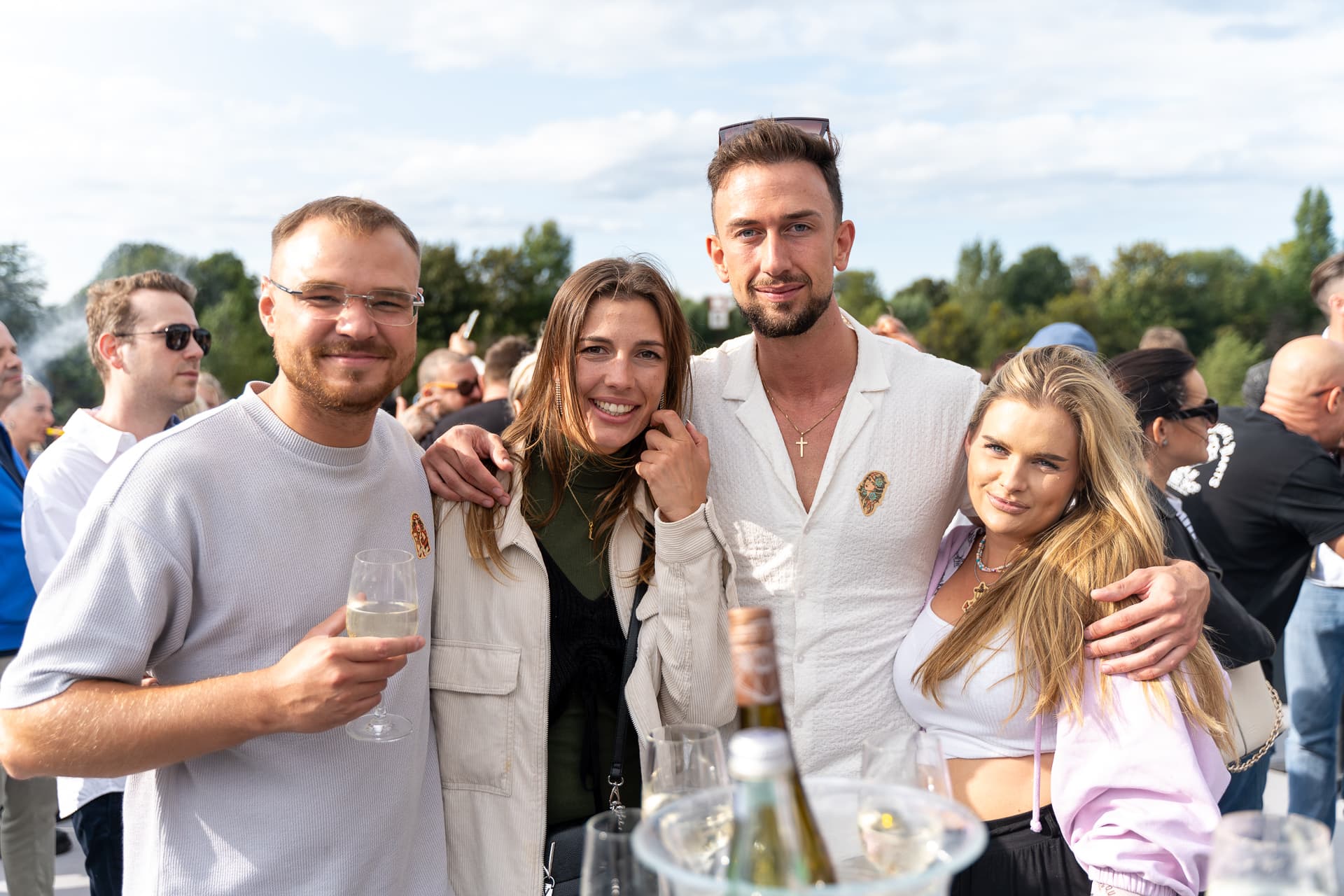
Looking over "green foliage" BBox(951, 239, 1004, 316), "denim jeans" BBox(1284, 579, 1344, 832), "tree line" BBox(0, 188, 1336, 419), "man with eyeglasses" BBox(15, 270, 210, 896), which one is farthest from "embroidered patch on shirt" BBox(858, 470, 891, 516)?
"green foliage" BBox(951, 239, 1004, 316)

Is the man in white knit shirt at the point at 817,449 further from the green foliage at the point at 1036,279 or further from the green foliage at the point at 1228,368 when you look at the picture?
the green foliage at the point at 1036,279

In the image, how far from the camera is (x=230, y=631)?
81.7 inches

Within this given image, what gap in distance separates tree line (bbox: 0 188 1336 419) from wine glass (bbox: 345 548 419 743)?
50.8 ft

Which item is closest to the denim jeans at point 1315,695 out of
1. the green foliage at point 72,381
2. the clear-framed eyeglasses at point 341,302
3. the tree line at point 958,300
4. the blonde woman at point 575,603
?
the blonde woman at point 575,603

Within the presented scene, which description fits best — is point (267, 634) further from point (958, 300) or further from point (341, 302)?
point (958, 300)

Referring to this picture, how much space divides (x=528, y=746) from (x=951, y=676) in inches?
43.8

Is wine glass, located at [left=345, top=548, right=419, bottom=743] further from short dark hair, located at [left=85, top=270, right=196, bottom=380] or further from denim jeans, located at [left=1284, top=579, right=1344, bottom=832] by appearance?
denim jeans, located at [left=1284, top=579, right=1344, bottom=832]

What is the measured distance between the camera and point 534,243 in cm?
5834

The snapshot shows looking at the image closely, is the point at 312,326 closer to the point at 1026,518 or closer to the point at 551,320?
the point at 551,320

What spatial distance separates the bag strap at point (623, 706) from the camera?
2.46 meters

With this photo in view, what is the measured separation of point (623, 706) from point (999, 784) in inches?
38.6

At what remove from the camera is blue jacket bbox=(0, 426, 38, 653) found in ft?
14.4

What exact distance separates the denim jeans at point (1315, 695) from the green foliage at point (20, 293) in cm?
2562

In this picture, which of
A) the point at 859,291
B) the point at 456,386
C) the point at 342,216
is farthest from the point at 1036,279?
the point at 342,216
